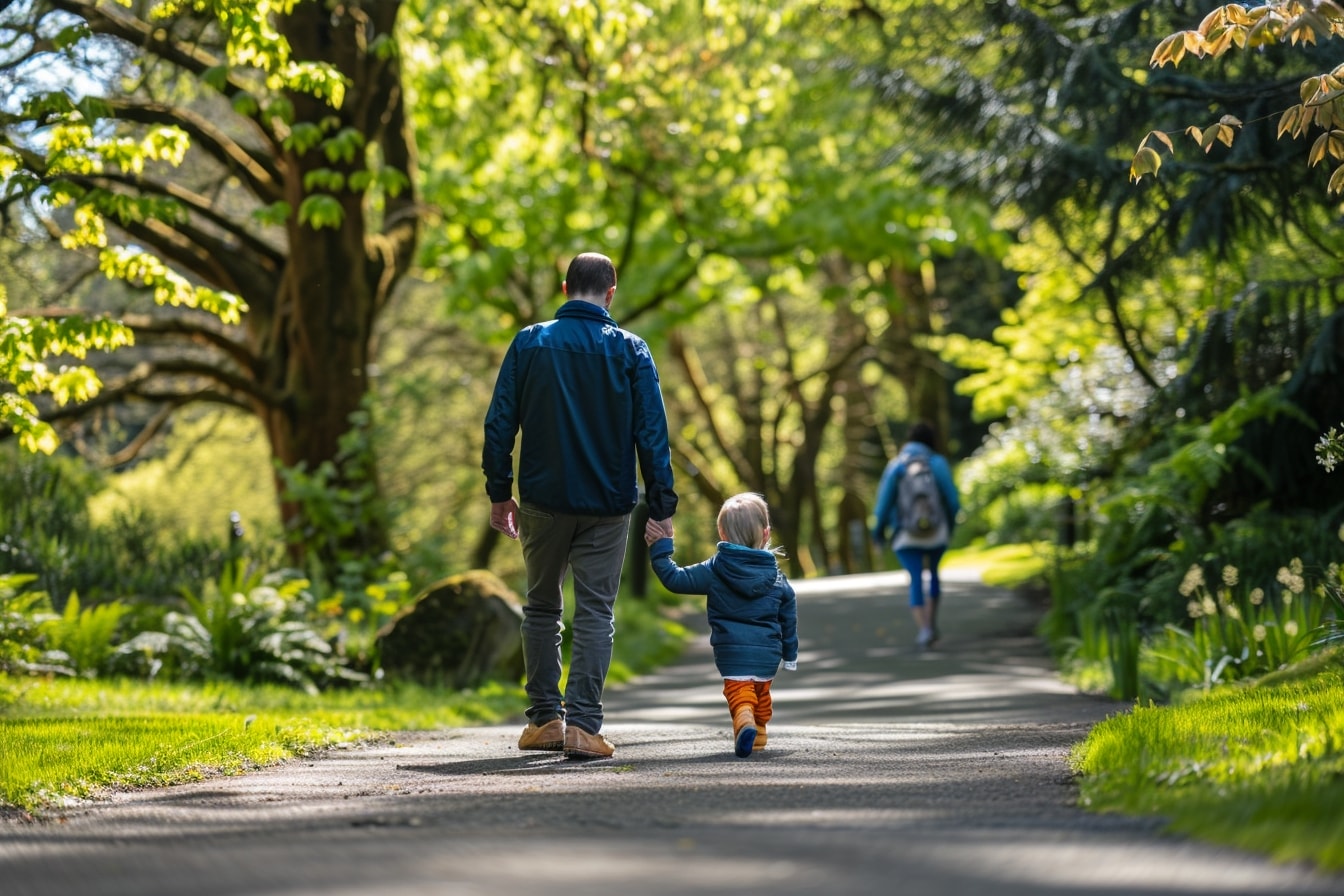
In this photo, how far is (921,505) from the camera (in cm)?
1415

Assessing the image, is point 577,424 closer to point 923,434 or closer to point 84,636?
point 84,636

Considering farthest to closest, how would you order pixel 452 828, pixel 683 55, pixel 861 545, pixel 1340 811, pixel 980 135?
pixel 861 545, pixel 683 55, pixel 980 135, pixel 452 828, pixel 1340 811

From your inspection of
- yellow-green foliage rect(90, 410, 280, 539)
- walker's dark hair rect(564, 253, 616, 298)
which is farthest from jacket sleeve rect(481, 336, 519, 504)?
yellow-green foliage rect(90, 410, 280, 539)

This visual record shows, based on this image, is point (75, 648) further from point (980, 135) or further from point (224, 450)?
point (224, 450)

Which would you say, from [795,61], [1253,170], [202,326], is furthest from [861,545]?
[1253,170]

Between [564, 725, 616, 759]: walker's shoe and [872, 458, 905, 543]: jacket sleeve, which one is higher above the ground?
[872, 458, 905, 543]: jacket sleeve

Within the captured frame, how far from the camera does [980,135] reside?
537 inches

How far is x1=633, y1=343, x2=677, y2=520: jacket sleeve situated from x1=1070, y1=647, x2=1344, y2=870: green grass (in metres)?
2.03

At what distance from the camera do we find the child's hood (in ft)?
23.3

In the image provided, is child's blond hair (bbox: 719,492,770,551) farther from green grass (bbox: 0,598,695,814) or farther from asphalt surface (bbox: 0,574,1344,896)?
green grass (bbox: 0,598,695,814)

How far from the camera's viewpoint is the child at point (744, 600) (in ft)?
23.1

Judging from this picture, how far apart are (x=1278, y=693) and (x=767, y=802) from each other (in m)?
3.07

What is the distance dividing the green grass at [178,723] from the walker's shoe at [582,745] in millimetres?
1360

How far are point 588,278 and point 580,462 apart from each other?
848mm
